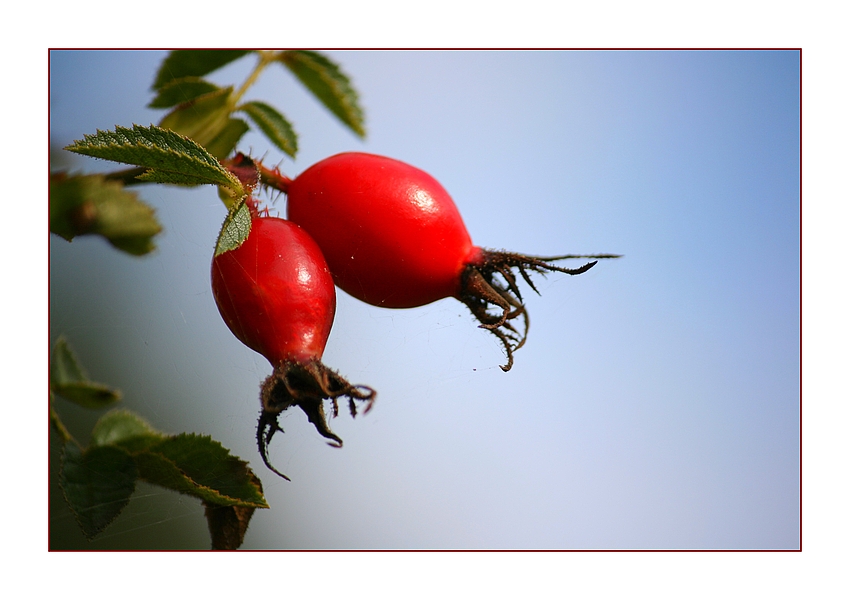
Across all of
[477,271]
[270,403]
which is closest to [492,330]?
[477,271]

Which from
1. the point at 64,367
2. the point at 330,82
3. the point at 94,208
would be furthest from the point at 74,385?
the point at 330,82

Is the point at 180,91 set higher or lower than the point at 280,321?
higher

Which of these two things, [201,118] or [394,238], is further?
[201,118]

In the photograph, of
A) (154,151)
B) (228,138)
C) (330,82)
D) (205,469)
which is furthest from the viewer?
(330,82)

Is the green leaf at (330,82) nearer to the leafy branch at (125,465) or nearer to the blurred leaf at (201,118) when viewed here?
the blurred leaf at (201,118)

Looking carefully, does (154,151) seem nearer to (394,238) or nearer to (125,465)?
(394,238)
